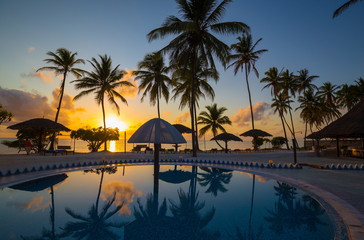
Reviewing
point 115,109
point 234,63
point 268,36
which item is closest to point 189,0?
point 268,36

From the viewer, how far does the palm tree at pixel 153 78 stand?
25.6 meters

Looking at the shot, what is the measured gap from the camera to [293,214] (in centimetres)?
580

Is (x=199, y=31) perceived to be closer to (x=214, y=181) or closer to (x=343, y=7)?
(x=343, y=7)

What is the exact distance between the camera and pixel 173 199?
7504 millimetres

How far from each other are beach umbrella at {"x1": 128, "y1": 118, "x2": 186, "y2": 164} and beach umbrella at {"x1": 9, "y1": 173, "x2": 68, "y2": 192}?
4.65 m

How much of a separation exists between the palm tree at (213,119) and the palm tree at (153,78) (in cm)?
806

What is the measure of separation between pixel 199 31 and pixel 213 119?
16.8 m

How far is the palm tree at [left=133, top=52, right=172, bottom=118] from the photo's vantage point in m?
25.6

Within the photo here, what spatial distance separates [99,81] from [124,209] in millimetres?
21128

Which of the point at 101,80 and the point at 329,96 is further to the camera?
the point at 329,96

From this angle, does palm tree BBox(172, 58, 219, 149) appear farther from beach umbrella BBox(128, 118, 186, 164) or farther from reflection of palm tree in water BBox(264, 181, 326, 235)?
reflection of palm tree in water BBox(264, 181, 326, 235)

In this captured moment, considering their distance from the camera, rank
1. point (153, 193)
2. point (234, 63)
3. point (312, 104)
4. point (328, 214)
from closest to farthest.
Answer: point (328, 214), point (153, 193), point (234, 63), point (312, 104)

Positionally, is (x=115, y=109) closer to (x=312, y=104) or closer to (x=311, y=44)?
(x=311, y=44)

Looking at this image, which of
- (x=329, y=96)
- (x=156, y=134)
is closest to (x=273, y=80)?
(x=329, y=96)
